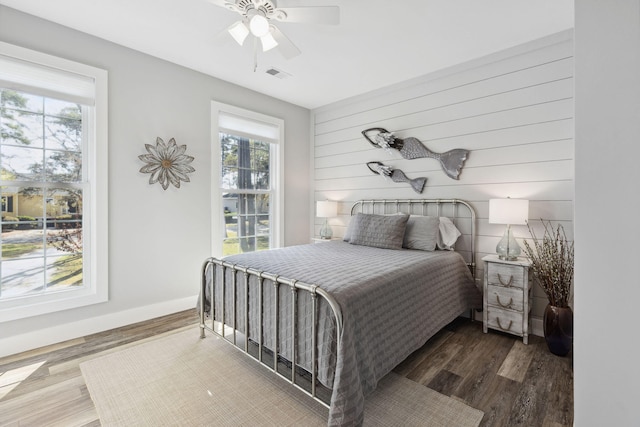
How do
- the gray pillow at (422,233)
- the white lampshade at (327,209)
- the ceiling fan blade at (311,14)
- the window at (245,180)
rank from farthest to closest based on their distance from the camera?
1. the white lampshade at (327,209)
2. the window at (245,180)
3. the gray pillow at (422,233)
4. the ceiling fan blade at (311,14)

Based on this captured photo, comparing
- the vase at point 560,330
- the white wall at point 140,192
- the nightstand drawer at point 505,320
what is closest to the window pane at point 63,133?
the white wall at point 140,192

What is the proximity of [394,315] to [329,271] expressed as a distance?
1.61 ft

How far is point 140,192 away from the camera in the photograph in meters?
2.97

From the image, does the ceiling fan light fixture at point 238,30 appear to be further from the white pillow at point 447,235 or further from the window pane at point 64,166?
the white pillow at point 447,235

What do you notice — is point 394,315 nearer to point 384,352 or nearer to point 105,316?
point 384,352

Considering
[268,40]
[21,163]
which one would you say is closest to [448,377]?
[268,40]

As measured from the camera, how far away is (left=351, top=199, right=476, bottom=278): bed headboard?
3090mm

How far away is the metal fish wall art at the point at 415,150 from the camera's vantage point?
317 centimetres

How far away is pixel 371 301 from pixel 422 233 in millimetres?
1601

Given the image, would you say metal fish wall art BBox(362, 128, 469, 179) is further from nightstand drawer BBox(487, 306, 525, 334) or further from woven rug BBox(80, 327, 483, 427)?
woven rug BBox(80, 327, 483, 427)

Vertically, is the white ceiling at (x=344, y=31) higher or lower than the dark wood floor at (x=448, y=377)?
higher

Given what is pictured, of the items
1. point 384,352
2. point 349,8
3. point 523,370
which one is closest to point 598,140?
point 384,352

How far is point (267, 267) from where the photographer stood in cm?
210

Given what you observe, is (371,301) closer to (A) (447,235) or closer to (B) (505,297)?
(B) (505,297)
